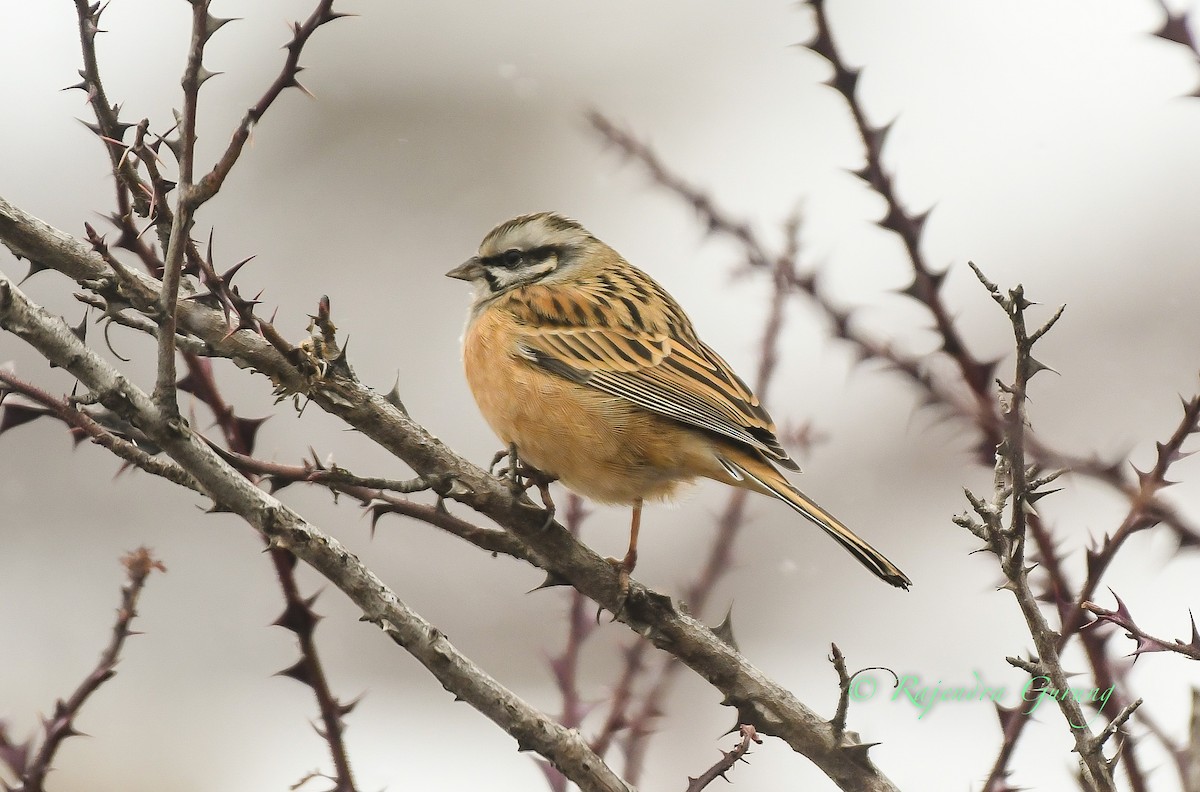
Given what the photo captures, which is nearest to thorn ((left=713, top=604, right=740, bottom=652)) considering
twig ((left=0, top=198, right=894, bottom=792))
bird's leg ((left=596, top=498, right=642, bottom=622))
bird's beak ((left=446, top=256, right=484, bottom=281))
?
twig ((left=0, top=198, right=894, bottom=792))

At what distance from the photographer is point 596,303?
5996 mm

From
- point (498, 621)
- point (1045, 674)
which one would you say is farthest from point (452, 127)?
point (1045, 674)

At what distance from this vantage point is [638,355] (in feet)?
18.4

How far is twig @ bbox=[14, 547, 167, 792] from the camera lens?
9.88 feet

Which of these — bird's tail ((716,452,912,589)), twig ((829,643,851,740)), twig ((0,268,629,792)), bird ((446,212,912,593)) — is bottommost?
twig ((0,268,629,792))

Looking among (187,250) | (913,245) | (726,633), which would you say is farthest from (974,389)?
(187,250)

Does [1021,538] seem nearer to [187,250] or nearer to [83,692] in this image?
[187,250]

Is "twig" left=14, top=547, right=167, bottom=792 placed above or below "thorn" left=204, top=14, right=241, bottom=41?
below

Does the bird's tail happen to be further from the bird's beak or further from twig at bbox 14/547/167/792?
twig at bbox 14/547/167/792

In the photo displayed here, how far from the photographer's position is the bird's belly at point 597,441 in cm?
498

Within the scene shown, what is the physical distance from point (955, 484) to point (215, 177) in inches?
426

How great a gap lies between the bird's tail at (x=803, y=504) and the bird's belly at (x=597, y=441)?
0.53ft

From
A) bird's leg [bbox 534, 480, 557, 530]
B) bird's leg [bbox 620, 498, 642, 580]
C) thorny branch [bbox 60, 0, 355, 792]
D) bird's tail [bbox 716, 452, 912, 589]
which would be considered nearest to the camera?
thorny branch [bbox 60, 0, 355, 792]

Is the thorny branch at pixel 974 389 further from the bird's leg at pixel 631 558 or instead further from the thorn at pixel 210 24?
the thorn at pixel 210 24
